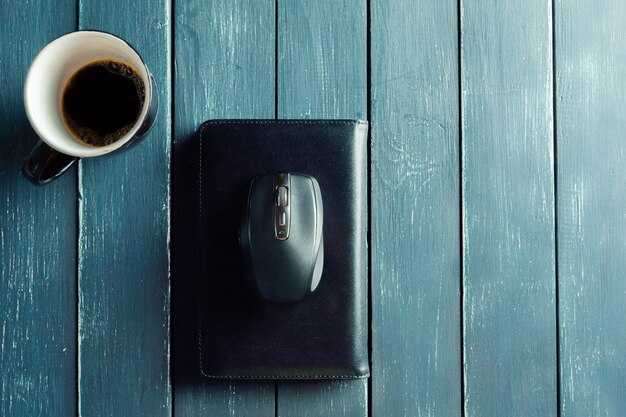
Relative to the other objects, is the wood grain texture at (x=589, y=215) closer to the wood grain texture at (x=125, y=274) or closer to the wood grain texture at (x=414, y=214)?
the wood grain texture at (x=414, y=214)

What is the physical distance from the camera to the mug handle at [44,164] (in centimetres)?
56

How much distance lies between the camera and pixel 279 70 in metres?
0.63

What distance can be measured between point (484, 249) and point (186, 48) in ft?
1.07

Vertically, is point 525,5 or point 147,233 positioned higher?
point 525,5

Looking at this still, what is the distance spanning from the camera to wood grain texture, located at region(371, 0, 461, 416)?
0.63m

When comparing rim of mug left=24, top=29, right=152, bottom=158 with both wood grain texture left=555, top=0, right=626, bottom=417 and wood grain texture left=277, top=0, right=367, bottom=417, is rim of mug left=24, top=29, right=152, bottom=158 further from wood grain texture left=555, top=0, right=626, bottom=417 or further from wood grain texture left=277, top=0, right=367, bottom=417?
wood grain texture left=555, top=0, right=626, bottom=417

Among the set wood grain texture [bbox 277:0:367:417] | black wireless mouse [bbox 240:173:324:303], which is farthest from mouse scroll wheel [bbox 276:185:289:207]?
wood grain texture [bbox 277:0:367:417]

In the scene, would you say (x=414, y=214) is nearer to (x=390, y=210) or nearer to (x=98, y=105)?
(x=390, y=210)

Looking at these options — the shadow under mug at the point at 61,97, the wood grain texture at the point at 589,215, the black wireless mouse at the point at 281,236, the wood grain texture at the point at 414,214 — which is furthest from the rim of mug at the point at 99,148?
the wood grain texture at the point at 589,215

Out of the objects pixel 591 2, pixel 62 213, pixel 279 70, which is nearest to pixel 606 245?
pixel 591 2

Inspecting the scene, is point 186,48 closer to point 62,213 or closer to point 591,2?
point 62,213

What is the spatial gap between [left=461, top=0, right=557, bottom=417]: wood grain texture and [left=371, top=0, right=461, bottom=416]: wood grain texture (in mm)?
14

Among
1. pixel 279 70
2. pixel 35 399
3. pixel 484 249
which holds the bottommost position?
pixel 35 399

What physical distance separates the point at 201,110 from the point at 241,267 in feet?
0.48
